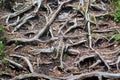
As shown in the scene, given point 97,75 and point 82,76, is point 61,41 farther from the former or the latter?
point 97,75

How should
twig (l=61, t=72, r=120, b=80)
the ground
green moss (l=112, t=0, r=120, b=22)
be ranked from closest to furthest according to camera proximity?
twig (l=61, t=72, r=120, b=80)
the ground
green moss (l=112, t=0, r=120, b=22)

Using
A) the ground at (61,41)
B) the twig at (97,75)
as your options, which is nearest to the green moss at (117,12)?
the ground at (61,41)

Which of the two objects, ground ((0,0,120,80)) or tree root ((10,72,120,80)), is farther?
ground ((0,0,120,80))

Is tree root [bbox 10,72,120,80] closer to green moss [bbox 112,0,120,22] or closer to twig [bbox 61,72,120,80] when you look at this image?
twig [bbox 61,72,120,80]

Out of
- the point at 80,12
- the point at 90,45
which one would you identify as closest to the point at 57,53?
the point at 90,45

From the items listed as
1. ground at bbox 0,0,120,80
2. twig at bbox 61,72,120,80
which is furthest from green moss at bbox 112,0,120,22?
twig at bbox 61,72,120,80

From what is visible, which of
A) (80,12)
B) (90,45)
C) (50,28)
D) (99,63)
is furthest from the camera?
(80,12)

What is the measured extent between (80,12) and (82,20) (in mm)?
410

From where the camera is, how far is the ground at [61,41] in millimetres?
7863

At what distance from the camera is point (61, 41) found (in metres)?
8.91

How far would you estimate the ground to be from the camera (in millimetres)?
7863

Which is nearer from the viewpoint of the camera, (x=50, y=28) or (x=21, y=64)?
(x=21, y=64)

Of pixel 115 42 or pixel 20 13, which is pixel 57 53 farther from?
pixel 20 13

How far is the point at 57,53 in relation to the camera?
8453mm
